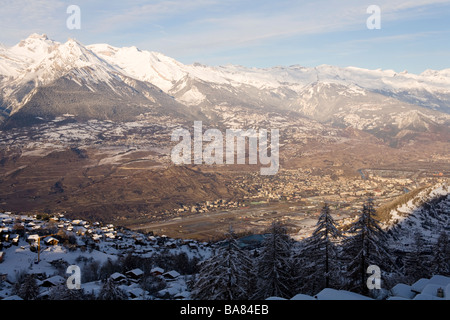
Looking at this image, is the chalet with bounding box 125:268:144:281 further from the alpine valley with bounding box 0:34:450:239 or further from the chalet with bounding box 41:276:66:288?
the alpine valley with bounding box 0:34:450:239

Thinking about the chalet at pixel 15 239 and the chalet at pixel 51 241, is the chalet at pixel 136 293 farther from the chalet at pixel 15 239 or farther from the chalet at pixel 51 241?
the chalet at pixel 15 239

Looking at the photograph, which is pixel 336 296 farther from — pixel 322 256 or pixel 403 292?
pixel 322 256

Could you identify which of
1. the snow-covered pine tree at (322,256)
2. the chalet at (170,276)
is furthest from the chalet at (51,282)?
the snow-covered pine tree at (322,256)

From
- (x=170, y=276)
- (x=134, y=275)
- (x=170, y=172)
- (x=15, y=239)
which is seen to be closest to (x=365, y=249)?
(x=170, y=276)

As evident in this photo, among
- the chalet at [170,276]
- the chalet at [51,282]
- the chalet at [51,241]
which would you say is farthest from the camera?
the chalet at [51,241]

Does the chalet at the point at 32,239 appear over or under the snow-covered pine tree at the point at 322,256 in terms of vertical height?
under

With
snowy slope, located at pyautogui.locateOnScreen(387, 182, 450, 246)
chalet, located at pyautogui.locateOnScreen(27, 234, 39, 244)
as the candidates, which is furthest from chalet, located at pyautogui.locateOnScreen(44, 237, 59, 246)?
snowy slope, located at pyautogui.locateOnScreen(387, 182, 450, 246)
